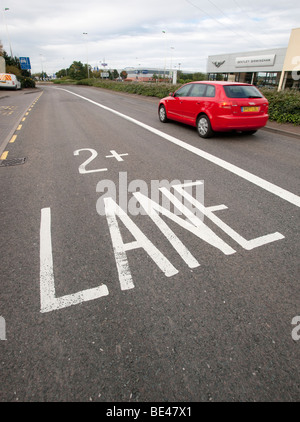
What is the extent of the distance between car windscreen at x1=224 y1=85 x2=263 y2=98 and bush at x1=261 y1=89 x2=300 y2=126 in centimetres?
293

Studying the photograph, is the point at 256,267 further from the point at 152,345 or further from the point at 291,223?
the point at 152,345

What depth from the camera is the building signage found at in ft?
115

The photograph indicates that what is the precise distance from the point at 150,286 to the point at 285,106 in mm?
9753

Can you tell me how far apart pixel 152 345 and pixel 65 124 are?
1033 cm

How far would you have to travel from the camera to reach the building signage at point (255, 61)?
35.1 m

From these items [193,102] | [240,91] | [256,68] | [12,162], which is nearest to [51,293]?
[12,162]

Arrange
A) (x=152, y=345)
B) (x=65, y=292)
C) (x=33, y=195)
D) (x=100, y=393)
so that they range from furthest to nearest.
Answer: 1. (x=33, y=195)
2. (x=65, y=292)
3. (x=152, y=345)
4. (x=100, y=393)

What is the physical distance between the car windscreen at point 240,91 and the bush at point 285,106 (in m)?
2.93

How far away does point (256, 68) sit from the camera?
3753cm

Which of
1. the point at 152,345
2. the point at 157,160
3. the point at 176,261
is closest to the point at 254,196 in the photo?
the point at 176,261

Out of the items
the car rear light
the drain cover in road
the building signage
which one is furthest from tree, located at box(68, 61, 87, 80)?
the drain cover in road

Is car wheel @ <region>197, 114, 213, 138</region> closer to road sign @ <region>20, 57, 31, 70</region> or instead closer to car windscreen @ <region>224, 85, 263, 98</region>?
car windscreen @ <region>224, 85, 263, 98</region>

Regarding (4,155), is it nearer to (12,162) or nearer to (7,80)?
(12,162)

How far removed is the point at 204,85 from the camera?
7.85 m
